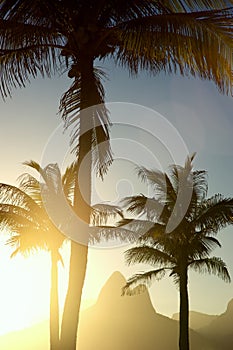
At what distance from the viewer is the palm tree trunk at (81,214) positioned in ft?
28.0

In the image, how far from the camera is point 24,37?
945 centimetres

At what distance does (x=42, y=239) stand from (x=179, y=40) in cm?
1705

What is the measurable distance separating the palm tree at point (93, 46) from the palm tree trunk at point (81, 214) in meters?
0.01

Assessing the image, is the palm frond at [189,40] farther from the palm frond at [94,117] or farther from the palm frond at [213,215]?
the palm frond at [213,215]

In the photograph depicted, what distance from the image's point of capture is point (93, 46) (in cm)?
958

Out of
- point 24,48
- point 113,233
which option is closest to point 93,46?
point 24,48

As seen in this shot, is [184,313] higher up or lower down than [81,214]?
lower down

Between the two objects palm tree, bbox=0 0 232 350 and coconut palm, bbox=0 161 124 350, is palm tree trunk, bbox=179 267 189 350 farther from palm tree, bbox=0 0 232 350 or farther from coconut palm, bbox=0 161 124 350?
palm tree, bbox=0 0 232 350

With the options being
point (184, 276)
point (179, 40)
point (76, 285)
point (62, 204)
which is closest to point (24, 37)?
point (179, 40)

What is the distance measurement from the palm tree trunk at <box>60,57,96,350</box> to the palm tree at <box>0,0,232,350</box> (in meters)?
0.01

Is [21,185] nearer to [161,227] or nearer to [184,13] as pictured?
[161,227]

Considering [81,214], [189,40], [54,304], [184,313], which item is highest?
[189,40]

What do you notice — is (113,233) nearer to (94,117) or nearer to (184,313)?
(184,313)

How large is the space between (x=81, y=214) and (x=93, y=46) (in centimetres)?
275
